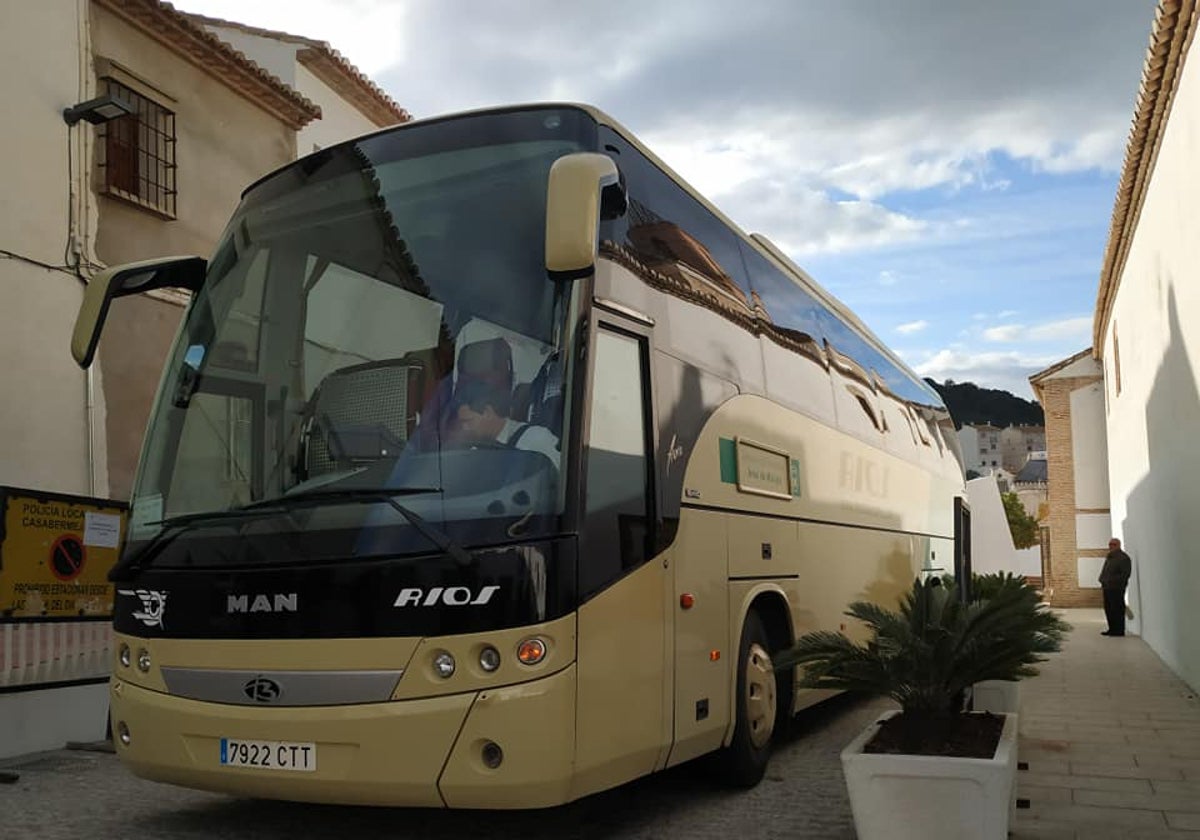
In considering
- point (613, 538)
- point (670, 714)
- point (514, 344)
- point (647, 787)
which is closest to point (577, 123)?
point (514, 344)

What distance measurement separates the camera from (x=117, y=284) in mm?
5973

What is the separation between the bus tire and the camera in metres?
6.46

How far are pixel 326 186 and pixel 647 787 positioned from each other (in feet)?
12.7

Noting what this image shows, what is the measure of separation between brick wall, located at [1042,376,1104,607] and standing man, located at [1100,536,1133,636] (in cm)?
916

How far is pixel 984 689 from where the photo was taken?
7.55 m

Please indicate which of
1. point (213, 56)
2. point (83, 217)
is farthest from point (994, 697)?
point (213, 56)

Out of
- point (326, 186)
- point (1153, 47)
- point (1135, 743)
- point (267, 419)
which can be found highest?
point (1153, 47)

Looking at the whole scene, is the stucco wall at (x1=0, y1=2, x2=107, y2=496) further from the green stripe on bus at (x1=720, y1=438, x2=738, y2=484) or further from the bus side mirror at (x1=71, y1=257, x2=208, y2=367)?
the green stripe on bus at (x1=720, y1=438, x2=738, y2=484)

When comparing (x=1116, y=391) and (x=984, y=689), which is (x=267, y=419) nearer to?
(x=984, y=689)

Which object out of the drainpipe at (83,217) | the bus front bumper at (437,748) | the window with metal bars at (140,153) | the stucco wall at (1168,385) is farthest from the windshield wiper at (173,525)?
the stucco wall at (1168,385)

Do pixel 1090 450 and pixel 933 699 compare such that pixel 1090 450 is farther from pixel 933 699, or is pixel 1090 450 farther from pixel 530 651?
pixel 530 651

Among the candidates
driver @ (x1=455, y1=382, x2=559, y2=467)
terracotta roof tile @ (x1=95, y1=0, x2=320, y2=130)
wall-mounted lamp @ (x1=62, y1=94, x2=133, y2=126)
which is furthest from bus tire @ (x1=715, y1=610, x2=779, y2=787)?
terracotta roof tile @ (x1=95, y1=0, x2=320, y2=130)

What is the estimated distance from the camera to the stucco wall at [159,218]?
1154 cm

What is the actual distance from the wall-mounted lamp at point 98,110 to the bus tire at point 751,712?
25.5 feet
